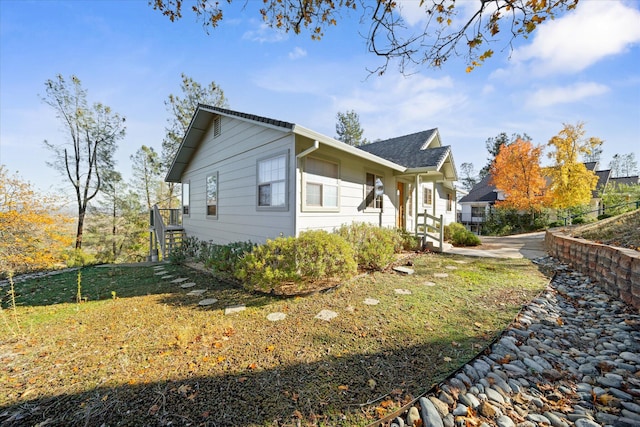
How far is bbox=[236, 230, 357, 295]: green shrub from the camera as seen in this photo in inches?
180

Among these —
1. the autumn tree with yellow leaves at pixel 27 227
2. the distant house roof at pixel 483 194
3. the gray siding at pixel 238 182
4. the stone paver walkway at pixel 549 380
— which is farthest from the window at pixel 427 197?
the distant house roof at pixel 483 194

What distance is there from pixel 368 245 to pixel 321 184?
6.45 ft

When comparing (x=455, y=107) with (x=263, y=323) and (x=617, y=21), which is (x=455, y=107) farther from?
(x=263, y=323)

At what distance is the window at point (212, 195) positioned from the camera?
29.2ft

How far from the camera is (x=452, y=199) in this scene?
1486 centimetres

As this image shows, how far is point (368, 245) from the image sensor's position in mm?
6277

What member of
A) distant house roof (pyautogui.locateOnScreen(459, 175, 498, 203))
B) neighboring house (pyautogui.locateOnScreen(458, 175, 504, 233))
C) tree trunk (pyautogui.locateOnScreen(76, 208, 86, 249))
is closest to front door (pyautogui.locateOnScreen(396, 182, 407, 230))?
neighboring house (pyautogui.locateOnScreen(458, 175, 504, 233))

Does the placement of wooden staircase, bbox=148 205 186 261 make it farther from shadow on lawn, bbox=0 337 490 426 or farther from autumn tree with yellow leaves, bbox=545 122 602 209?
autumn tree with yellow leaves, bbox=545 122 602 209

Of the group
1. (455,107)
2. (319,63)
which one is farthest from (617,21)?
(319,63)

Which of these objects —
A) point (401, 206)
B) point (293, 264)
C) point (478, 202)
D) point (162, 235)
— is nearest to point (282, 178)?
point (293, 264)

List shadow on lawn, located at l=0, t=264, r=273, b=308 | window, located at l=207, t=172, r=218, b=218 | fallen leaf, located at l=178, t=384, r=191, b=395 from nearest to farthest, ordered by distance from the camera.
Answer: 1. fallen leaf, located at l=178, t=384, r=191, b=395
2. shadow on lawn, located at l=0, t=264, r=273, b=308
3. window, located at l=207, t=172, r=218, b=218

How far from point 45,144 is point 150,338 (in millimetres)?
21056

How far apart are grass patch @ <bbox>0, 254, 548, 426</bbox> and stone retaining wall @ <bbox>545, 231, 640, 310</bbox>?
38.2 inches

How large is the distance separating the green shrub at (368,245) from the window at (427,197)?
5915mm
